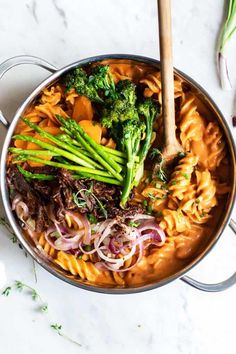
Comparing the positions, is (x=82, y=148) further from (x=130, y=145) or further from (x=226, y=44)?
(x=226, y=44)

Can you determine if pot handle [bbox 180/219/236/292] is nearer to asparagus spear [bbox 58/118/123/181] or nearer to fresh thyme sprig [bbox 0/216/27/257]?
asparagus spear [bbox 58/118/123/181]

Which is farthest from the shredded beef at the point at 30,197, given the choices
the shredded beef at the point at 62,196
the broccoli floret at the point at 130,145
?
the broccoli floret at the point at 130,145

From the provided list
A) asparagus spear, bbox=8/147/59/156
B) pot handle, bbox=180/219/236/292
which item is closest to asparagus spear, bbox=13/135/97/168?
asparagus spear, bbox=8/147/59/156

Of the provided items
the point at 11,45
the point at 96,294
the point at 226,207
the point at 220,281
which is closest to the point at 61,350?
the point at 96,294

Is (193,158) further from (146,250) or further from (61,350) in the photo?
(61,350)

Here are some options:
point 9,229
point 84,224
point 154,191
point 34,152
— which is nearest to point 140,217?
point 154,191

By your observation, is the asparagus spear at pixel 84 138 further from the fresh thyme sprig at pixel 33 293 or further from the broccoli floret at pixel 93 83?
the fresh thyme sprig at pixel 33 293

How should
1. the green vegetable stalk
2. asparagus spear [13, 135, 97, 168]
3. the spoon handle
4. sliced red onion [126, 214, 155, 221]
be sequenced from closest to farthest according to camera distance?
the spoon handle, asparagus spear [13, 135, 97, 168], sliced red onion [126, 214, 155, 221], the green vegetable stalk
